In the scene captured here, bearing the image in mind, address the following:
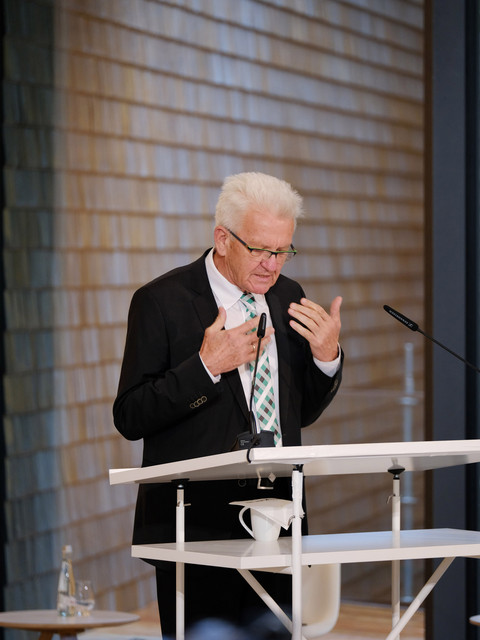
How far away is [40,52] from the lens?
15.3 feet

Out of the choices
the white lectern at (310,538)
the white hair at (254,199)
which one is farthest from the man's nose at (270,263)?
the white lectern at (310,538)

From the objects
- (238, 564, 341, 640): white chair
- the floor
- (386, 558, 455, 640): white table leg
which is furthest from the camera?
the floor

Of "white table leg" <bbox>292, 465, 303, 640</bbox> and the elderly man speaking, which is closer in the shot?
"white table leg" <bbox>292, 465, 303, 640</bbox>

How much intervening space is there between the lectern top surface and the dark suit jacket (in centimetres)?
37

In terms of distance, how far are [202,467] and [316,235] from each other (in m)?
2.43

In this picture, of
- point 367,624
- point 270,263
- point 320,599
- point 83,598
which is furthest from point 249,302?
point 367,624

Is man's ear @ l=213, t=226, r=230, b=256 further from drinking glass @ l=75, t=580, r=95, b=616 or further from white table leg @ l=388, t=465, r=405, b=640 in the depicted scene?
drinking glass @ l=75, t=580, r=95, b=616

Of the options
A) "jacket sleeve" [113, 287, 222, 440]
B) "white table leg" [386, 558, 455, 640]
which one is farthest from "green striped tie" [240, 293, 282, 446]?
"white table leg" [386, 558, 455, 640]

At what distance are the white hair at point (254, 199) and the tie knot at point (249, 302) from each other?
198 mm

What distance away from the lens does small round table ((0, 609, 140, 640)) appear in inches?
129

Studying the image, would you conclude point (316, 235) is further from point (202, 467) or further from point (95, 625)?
point (202, 467)

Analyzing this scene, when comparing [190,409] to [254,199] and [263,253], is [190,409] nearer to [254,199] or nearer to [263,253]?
[263,253]

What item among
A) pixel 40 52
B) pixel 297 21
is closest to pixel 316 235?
pixel 297 21

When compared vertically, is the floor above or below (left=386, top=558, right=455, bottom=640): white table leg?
below
